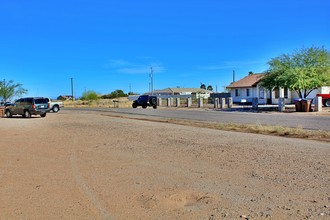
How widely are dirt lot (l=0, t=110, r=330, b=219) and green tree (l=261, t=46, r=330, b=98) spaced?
23.2 metres

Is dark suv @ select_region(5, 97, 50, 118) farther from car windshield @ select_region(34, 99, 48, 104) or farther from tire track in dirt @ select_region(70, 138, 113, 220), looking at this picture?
tire track in dirt @ select_region(70, 138, 113, 220)

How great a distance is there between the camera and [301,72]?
1406 inches

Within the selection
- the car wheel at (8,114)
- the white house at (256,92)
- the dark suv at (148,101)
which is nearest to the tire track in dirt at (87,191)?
the car wheel at (8,114)

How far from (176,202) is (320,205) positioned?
2.22 meters

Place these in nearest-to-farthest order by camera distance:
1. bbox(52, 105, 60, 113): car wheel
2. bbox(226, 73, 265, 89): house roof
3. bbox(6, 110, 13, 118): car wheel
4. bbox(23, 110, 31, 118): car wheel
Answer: bbox(23, 110, 31, 118): car wheel
bbox(6, 110, 13, 118): car wheel
bbox(52, 105, 60, 113): car wheel
bbox(226, 73, 265, 89): house roof

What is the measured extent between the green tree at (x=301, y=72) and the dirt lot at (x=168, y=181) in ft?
76.2

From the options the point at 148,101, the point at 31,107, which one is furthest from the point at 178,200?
the point at 148,101

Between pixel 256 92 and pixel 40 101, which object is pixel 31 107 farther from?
pixel 256 92

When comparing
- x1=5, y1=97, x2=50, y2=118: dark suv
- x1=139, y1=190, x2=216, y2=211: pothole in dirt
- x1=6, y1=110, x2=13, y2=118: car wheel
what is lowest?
x1=139, y1=190, x2=216, y2=211: pothole in dirt

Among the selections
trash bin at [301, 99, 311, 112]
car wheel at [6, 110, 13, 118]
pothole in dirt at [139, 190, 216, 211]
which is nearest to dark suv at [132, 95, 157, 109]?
car wheel at [6, 110, 13, 118]

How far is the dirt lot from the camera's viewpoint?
6.00 metres

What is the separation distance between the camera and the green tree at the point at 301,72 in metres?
35.7

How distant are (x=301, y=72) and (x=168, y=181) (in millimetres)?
30660

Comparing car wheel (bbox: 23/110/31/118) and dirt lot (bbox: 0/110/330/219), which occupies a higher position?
car wheel (bbox: 23/110/31/118)
